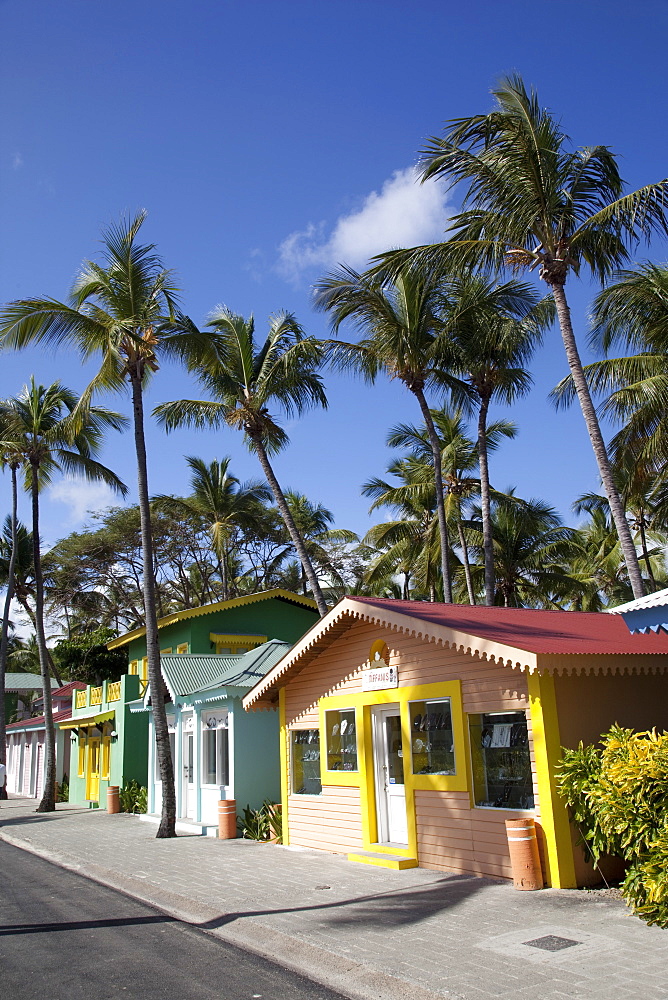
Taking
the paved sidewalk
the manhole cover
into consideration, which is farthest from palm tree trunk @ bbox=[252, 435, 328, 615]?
the manhole cover

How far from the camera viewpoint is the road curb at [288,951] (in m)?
5.97

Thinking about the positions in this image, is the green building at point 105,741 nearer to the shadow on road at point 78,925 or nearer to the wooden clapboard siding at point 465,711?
the wooden clapboard siding at point 465,711

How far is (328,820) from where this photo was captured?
43.9 ft

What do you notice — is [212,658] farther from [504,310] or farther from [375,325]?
[504,310]

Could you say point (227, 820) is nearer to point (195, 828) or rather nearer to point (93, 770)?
point (195, 828)

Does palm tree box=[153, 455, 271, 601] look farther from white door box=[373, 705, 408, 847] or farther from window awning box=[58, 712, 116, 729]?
white door box=[373, 705, 408, 847]

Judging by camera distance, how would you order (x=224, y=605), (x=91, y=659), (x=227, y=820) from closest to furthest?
(x=227, y=820) < (x=224, y=605) < (x=91, y=659)

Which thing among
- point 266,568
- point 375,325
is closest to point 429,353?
point 375,325

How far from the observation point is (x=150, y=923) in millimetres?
8695

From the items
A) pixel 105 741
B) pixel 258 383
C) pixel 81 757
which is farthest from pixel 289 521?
pixel 81 757

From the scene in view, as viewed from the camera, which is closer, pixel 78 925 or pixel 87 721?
pixel 78 925

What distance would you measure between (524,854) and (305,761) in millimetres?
6136

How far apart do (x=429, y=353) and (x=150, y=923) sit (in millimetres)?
14250

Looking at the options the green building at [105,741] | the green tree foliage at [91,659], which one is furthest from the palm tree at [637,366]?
the green tree foliage at [91,659]
